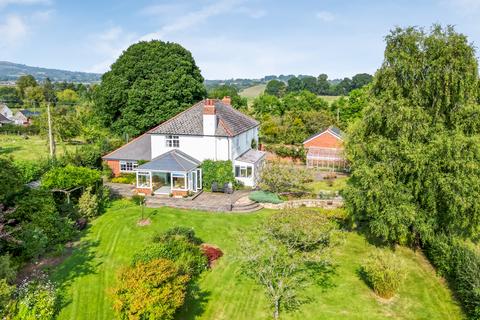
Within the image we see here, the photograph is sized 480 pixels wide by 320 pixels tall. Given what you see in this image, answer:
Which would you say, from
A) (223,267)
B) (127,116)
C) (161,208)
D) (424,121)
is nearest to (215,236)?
(223,267)

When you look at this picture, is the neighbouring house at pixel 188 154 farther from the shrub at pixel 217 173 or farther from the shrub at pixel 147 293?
the shrub at pixel 147 293

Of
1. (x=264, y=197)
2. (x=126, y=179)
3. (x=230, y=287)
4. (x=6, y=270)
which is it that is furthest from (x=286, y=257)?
(x=126, y=179)

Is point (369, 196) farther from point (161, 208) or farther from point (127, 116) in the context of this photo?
point (127, 116)

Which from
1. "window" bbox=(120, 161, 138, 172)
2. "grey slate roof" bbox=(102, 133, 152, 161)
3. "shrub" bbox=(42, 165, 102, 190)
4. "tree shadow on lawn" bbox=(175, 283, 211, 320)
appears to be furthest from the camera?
"window" bbox=(120, 161, 138, 172)

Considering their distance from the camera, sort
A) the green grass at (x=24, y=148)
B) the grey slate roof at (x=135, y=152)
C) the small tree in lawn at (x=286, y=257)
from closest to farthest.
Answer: the small tree in lawn at (x=286, y=257) → the grey slate roof at (x=135, y=152) → the green grass at (x=24, y=148)

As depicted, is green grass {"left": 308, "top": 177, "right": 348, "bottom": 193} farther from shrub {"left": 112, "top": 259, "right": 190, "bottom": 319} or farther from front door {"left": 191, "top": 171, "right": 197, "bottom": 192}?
shrub {"left": 112, "top": 259, "right": 190, "bottom": 319}

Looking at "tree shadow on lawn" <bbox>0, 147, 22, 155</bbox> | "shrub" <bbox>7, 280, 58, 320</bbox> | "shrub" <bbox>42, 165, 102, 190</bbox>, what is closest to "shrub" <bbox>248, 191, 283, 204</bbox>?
"shrub" <bbox>42, 165, 102, 190</bbox>

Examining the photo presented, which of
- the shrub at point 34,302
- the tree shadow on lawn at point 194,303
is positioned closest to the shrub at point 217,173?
the tree shadow on lawn at point 194,303
